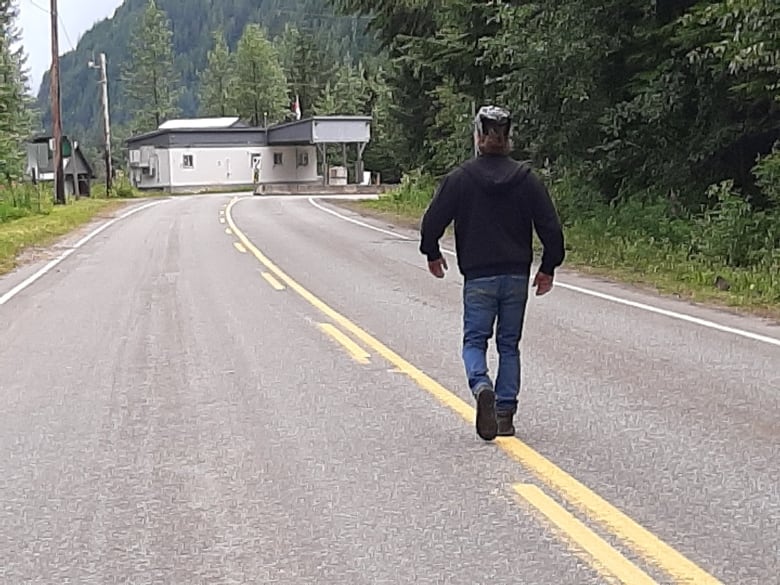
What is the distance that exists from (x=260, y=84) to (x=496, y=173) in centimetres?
11142

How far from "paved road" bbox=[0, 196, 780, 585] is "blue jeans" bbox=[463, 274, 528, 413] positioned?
1.14ft

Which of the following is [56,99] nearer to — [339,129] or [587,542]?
[339,129]

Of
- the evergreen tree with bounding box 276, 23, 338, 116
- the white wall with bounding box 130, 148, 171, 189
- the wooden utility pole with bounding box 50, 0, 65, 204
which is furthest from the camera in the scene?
the evergreen tree with bounding box 276, 23, 338, 116

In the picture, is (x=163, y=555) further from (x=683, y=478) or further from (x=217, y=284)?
(x=217, y=284)

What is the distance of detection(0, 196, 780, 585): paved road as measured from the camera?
17.0 feet

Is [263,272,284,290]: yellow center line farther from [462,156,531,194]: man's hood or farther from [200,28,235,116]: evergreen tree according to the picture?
[200,28,235,116]: evergreen tree

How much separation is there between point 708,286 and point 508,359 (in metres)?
9.46

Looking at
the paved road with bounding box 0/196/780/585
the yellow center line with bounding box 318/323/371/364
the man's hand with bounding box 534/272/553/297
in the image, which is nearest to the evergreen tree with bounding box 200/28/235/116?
the yellow center line with bounding box 318/323/371/364

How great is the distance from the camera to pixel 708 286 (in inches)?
634

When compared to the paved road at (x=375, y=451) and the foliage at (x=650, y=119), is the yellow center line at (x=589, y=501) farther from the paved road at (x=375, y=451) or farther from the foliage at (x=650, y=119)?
the foliage at (x=650, y=119)

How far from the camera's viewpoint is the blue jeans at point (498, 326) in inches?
283

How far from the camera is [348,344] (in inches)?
441

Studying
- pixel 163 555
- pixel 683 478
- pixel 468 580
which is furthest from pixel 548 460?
pixel 163 555

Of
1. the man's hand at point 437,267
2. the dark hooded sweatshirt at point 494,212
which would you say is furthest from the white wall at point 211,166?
the dark hooded sweatshirt at point 494,212
